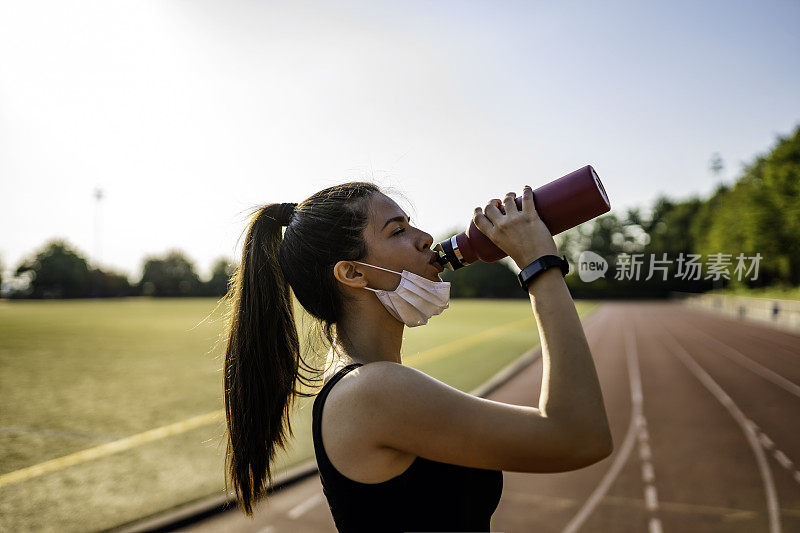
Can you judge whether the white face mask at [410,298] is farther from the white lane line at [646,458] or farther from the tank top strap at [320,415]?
the white lane line at [646,458]

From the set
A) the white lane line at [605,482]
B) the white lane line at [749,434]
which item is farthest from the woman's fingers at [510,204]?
the white lane line at [749,434]

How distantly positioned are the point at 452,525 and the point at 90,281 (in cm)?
9763

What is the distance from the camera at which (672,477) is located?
709 centimetres

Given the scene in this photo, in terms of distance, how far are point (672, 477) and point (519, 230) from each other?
734cm

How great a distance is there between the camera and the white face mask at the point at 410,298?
1572mm

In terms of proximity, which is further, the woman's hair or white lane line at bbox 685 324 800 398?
white lane line at bbox 685 324 800 398

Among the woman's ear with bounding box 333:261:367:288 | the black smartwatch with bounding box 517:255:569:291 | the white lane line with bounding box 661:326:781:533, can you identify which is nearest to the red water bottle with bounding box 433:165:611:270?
the black smartwatch with bounding box 517:255:569:291

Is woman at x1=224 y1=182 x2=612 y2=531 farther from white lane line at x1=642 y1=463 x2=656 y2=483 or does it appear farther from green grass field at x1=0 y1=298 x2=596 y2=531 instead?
white lane line at x1=642 y1=463 x2=656 y2=483

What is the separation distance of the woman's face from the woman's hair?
0.03m

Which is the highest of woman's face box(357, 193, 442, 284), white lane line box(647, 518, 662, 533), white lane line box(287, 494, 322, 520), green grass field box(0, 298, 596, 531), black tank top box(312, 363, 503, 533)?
woman's face box(357, 193, 442, 284)

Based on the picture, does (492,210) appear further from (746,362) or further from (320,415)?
(746,362)

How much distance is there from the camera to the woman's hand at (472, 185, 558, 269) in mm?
1330

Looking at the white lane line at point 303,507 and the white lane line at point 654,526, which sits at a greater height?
the white lane line at point 303,507

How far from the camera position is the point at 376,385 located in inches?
48.6
